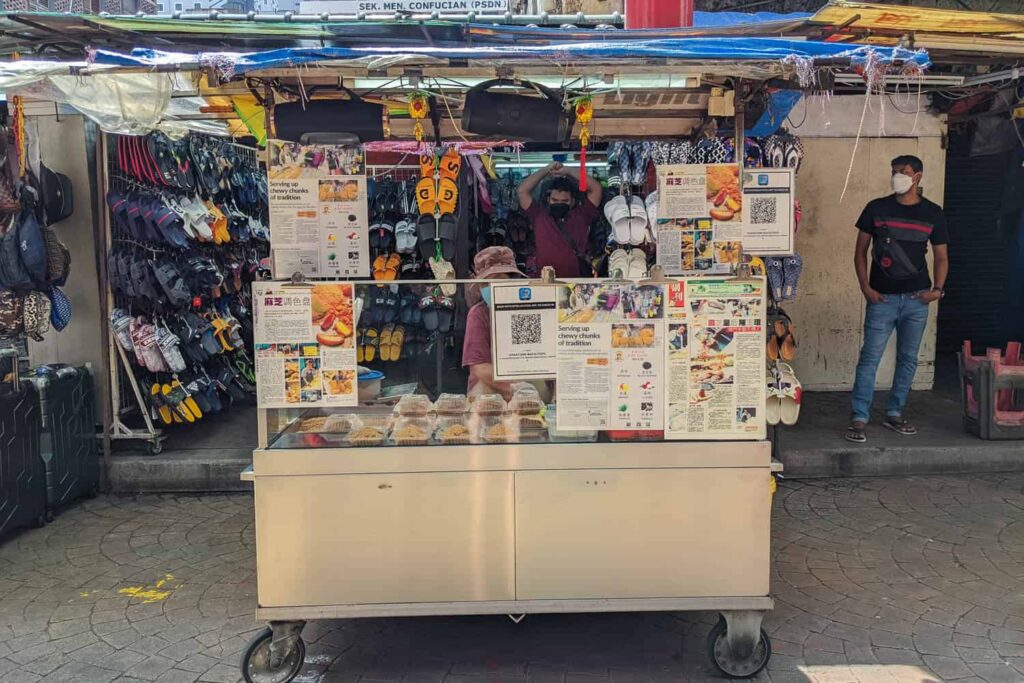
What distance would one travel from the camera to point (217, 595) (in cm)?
407

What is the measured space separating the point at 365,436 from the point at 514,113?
151 cm

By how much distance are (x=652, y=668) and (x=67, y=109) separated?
5.41 metres

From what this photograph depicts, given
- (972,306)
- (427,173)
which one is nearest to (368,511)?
(427,173)

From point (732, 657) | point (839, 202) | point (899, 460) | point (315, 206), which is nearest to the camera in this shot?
point (732, 657)

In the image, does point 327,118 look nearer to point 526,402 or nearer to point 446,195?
point 526,402

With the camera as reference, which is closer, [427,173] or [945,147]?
[427,173]

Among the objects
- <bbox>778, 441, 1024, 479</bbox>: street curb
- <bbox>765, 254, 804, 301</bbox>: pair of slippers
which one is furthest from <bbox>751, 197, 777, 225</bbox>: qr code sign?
<bbox>778, 441, 1024, 479</bbox>: street curb

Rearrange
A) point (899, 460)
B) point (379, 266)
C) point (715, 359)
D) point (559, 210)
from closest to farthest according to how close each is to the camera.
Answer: point (715, 359)
point (559, 210)
point (899, 460)
point (379, 266)

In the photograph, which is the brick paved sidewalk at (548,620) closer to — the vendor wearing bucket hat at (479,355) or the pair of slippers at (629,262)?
the vendor wearing bucket hat at (479,355)

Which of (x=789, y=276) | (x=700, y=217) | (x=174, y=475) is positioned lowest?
(x=174, y=475)

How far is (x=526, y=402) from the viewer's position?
340 cm

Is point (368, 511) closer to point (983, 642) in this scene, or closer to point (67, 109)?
point (983, 642)

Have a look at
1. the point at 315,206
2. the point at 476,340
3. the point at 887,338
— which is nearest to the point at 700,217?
the point at 476,340

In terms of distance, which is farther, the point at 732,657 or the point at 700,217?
the point at 700,217
